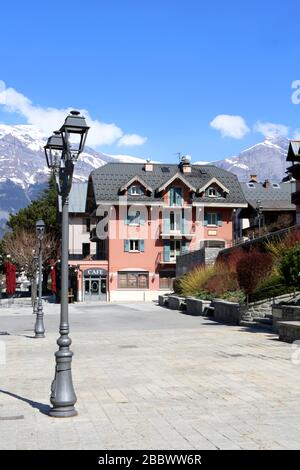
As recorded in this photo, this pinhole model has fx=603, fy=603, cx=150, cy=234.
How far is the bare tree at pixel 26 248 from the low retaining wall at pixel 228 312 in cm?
3501

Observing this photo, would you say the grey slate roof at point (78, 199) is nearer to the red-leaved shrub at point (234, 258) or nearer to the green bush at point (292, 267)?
the red-leaved shrub at point (234, 258)

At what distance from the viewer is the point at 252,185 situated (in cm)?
7625

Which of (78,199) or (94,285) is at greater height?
(78,199)

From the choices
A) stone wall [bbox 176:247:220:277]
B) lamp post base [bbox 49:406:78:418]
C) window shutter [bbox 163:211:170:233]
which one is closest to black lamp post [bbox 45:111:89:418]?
lamp post base [bbox 49:406:78:418]

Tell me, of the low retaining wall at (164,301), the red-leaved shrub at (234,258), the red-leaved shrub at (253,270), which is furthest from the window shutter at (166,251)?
the red-leaved shrub at (253,270)

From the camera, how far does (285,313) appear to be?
1788cm

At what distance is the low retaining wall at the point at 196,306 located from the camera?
28578 millimetres

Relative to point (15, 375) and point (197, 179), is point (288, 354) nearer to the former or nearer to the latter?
point (15, 375)

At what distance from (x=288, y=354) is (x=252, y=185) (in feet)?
210

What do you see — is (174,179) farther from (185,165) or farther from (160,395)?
(160,395)

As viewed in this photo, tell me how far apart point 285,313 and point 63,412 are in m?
11.3

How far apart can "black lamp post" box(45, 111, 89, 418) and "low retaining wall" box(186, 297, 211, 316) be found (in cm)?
2020

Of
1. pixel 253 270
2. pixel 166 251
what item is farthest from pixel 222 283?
pixel 166 251

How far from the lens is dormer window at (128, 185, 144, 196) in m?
56.2
